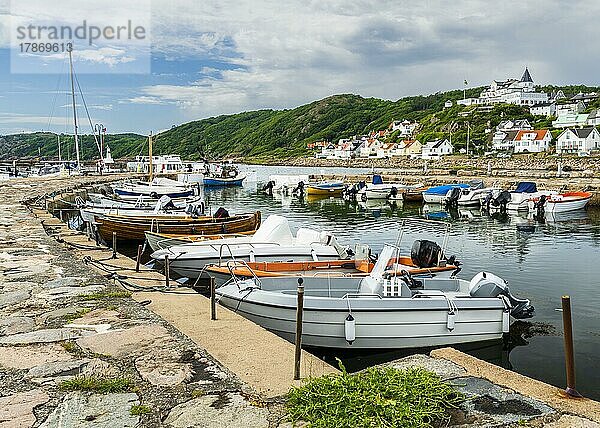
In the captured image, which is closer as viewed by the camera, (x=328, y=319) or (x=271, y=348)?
(x=271, y=348)

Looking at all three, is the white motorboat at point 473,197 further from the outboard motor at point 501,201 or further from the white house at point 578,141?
the white house at point 578,141

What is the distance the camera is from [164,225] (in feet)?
68.7

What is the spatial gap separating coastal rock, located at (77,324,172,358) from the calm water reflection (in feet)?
12.8

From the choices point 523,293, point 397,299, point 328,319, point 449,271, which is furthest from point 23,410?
point 523,293

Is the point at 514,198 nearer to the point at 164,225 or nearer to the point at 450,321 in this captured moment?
the point at 164,225

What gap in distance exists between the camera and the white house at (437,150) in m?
119

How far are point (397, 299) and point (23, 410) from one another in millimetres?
6161

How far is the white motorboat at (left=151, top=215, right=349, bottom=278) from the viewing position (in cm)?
1500

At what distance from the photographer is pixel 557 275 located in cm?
1745

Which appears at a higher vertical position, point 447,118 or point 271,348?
point 447,118

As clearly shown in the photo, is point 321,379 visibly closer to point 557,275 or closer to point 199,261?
point 199,261

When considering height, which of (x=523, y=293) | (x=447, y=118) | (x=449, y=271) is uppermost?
(x=447, y=118)

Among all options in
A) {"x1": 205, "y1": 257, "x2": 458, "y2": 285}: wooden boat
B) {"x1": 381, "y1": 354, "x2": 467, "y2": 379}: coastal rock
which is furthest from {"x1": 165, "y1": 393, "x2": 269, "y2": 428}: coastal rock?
{"x1": 205, "y1": 257, "x2": 458, "y2": 285}: wooden boat

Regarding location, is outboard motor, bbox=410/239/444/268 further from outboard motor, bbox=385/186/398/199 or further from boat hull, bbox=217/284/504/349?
outboard motor, bbox=385/186/398/199
